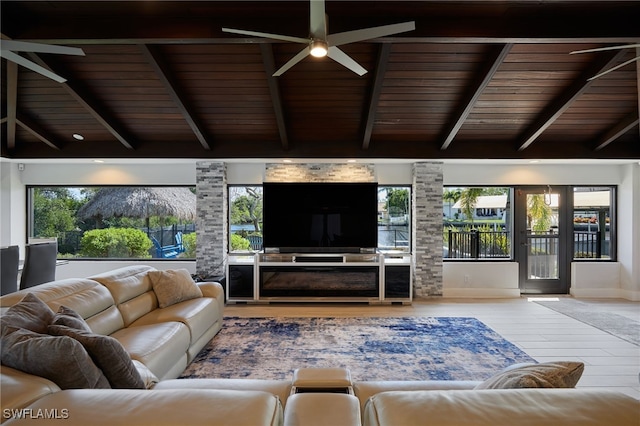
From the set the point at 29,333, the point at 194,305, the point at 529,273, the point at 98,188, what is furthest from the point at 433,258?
the point at 98,188

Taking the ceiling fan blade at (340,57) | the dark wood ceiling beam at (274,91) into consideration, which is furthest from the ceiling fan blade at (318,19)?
the dark wood ceiling beam at (274,91)

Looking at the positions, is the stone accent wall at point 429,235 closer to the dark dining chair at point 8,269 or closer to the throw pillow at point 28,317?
the throw pillow at point 28,317

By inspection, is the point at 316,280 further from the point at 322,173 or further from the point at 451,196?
the point at 451,196

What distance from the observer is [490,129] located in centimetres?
482

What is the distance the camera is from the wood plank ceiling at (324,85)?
9.93 feet

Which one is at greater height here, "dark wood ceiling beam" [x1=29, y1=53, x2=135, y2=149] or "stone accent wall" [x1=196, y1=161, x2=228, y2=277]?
"dark wood ceiling beam" [x1=29, y1=53, x2=135, y2=149]

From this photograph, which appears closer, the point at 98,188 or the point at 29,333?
the point at 29,333

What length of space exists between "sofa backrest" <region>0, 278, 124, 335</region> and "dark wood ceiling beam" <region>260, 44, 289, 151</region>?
266 centimetres

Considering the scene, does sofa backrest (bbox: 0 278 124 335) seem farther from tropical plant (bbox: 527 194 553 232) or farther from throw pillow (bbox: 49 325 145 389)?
tropical plant (bbox: 527 194 553 232)

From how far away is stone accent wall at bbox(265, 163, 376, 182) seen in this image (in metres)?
5.86

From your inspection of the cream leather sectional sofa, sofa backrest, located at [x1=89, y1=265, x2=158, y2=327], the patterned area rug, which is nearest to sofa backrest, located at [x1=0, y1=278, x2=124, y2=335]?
sofa backrest, located at [x1=89, y1=265, x2=158, y2=327]

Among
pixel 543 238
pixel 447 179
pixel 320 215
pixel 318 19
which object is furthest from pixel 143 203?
pixel 543 238

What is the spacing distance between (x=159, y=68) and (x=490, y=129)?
439 cm

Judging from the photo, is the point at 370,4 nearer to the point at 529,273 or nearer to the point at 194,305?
the point at 194,305
